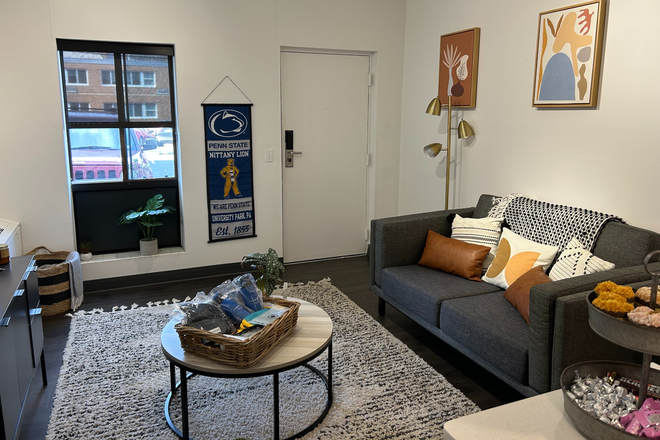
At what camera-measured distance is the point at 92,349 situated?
3109mm

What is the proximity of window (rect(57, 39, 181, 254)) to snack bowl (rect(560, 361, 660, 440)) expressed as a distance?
373cm

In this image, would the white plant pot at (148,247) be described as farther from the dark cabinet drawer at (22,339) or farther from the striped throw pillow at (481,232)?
the striped throw pillow at (481,232)

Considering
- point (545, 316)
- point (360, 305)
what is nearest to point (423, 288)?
point (360, 305)

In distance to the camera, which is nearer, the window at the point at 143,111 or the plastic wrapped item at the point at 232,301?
the plastic wrapped item at the point at 232,301

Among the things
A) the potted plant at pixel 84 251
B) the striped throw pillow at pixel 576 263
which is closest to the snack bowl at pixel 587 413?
the striped throw pillow at pixel 576 263

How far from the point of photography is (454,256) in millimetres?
3342

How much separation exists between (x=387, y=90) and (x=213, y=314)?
11.0 ft

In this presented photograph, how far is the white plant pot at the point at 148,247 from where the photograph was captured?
4.27 m

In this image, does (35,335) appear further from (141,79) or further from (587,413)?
(587,413)

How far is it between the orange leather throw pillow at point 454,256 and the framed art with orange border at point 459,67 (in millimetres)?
1254

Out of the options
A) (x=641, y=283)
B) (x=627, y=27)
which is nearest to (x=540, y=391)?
(x=641, y=283)

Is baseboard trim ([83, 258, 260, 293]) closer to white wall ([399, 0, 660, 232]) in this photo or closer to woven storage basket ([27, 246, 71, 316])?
woven storage basket ([27, 246, 71, 316])

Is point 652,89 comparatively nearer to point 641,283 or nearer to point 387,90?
point 641,283

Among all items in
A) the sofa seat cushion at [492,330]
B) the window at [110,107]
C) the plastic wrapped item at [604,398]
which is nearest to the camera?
the plastic wrapped item at [604,398]
